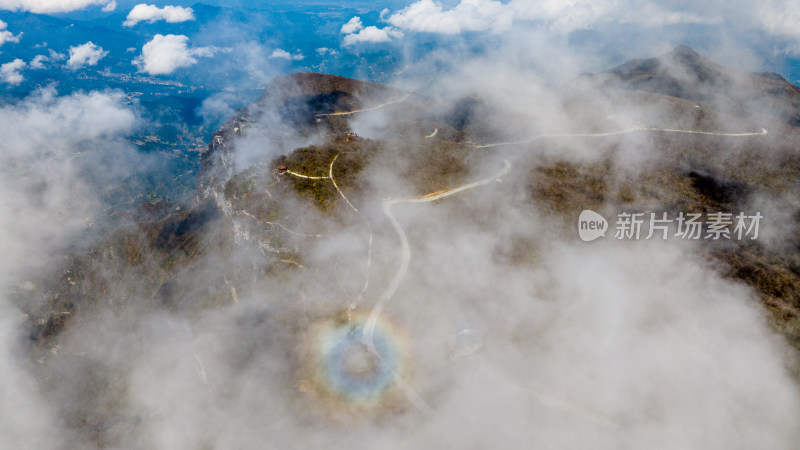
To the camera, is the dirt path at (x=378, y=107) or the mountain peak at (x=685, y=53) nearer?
the dirt path at (x=378, y=107)

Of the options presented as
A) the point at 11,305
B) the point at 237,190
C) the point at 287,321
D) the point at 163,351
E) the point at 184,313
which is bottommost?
the point at 11,305

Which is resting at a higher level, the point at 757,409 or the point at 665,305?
the point at 665,305

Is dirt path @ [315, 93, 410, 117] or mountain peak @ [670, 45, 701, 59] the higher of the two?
mountain peak @ [670, 45, 701, 59]

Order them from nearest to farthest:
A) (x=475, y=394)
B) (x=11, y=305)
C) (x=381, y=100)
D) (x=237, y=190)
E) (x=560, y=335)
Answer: (x=475, y=394), (x=560, y=335), (x=237, y=190), (x=11, y=305), (x=381, y=100)

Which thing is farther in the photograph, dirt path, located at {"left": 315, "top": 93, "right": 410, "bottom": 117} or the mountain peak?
the mountain peak

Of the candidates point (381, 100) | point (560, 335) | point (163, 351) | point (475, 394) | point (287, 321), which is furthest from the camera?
point (381, 100)

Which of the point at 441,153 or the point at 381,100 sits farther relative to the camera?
the point at 381,100

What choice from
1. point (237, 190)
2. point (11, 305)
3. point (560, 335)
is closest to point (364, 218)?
point (237, 190)

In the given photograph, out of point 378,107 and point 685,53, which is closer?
point 378,107

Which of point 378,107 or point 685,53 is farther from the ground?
point 685,53

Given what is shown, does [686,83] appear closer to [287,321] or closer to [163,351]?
[287,321]

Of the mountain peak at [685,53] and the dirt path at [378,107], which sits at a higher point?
the mountain peak at [685,53]
